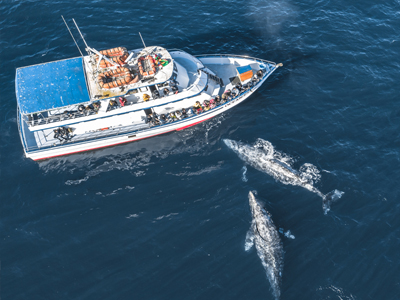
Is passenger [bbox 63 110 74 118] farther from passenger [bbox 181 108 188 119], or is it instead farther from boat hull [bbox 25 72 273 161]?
passenger [bbox 181 108 188 119]

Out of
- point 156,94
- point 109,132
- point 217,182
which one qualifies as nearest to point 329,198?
point 217,182

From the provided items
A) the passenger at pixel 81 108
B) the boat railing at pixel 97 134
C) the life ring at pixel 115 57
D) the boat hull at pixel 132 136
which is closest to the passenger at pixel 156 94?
the boat hull at pixel 132 136

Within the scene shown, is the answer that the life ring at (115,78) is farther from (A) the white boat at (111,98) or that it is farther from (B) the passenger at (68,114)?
(B) the passenger at (68,114)

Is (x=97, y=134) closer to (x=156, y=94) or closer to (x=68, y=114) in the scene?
(x=68, y=114)

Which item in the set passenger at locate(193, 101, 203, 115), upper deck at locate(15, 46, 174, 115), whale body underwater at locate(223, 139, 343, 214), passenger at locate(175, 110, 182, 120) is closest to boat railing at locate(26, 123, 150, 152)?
passenger at locate(175, 110, 182, 120)

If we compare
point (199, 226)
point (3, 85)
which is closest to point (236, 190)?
point (199, 226)

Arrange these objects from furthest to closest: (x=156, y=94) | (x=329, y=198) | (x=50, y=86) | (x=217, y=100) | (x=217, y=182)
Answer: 1. (x=217, y=100)
2. (x=156, y=94)
3. (x=50, y=86)
4. (x=217, y=182)
5. (x=329, y=198)
